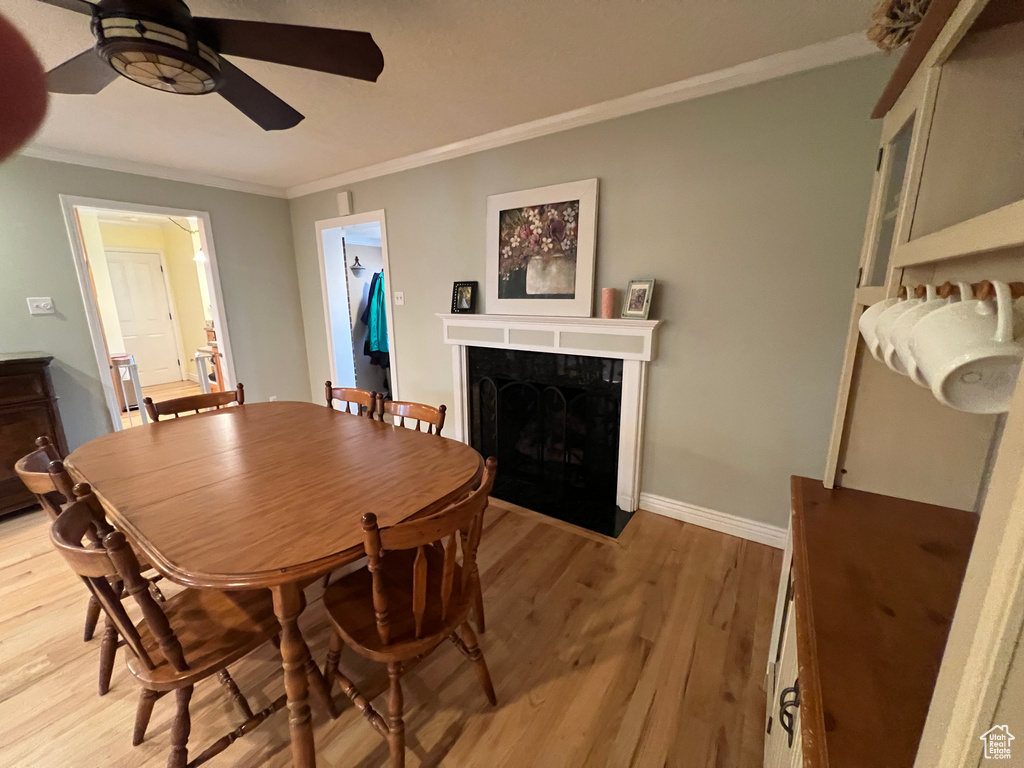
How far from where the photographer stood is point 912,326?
0.59m

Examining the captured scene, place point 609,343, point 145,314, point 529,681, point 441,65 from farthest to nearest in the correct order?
point 145,314
point 609,343
point 441,65
point 529,681

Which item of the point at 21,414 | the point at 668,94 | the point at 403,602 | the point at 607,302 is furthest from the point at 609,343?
the point at 21,414

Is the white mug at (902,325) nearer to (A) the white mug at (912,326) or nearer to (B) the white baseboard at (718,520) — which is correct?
(A) the white mug at (912,326)

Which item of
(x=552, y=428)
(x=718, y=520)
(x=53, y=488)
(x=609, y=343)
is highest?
(x=609, y=343)

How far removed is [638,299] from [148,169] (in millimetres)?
3713

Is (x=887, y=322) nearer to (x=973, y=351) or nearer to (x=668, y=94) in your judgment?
(x=973, y=351)

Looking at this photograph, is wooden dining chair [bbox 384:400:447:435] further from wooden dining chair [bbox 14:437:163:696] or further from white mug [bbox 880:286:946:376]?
white mug [bbox 880:286:946:376]

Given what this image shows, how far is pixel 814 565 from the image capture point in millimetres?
898

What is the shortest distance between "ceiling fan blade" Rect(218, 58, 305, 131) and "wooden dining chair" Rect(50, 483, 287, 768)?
4.29 feet

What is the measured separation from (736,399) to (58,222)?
445 centimetres

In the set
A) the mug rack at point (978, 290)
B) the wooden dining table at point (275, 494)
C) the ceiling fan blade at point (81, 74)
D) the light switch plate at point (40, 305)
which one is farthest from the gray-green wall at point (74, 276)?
the mug rack at point (978, 290)

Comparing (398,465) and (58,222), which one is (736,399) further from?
(58,222)

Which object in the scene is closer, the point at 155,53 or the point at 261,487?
the point at 155,53

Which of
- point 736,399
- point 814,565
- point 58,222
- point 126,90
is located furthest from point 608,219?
point 58,222
